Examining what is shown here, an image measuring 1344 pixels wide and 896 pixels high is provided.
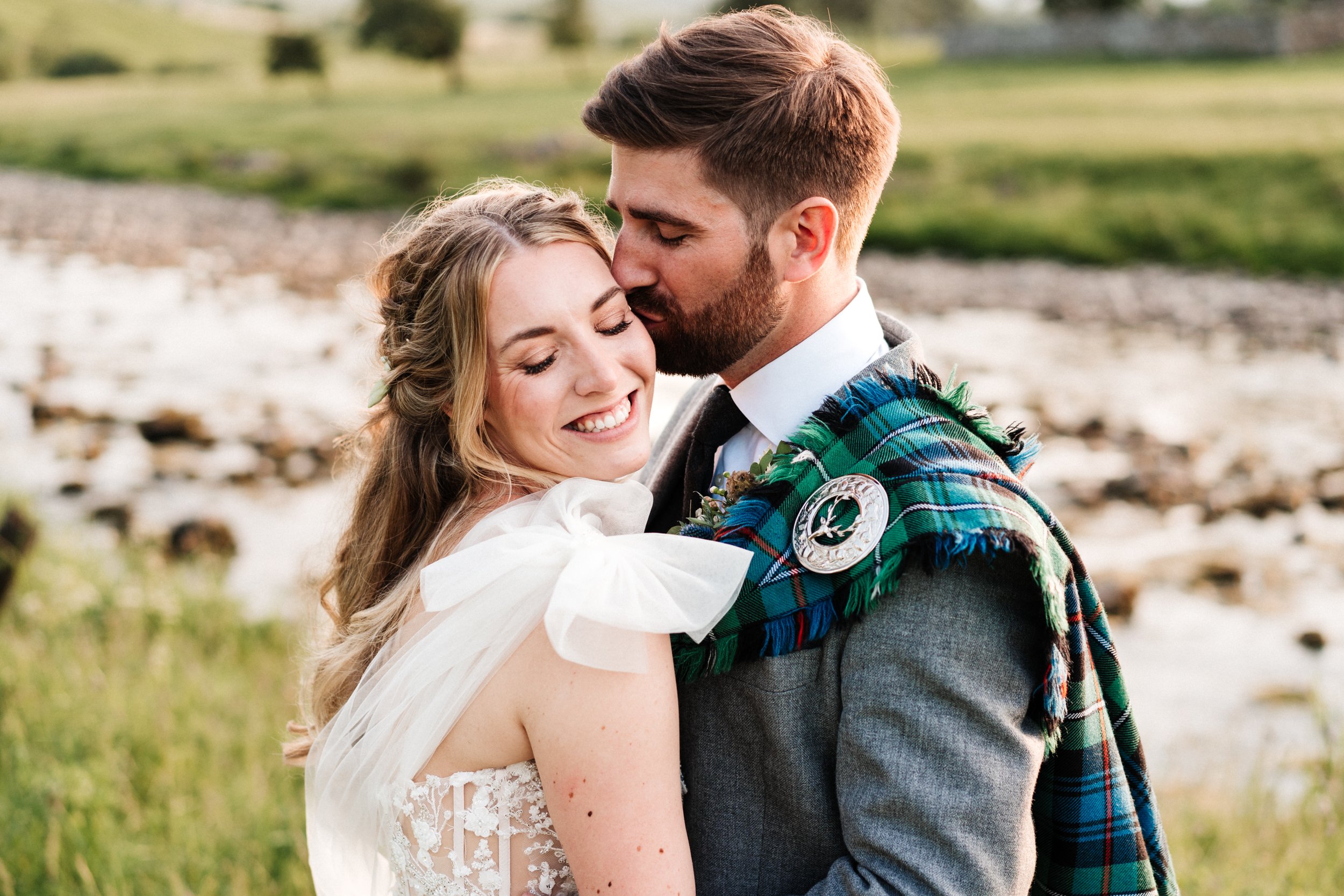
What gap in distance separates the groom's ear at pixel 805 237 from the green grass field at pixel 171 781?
8.63 feet

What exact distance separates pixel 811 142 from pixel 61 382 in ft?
42.5

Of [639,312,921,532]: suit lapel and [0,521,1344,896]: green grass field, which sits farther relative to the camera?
[0,521,1344,896]: green grass field

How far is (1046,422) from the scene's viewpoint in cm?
1188

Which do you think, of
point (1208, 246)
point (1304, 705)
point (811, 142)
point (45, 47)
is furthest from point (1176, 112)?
point (45, 47)

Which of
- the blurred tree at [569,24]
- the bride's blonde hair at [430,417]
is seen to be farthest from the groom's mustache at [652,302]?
the blurred tree at [569,24]

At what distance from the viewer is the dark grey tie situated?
2.99 meters

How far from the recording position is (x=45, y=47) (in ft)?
232

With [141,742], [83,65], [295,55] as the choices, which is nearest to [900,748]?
[141,742]

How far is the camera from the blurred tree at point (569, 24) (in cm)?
5166

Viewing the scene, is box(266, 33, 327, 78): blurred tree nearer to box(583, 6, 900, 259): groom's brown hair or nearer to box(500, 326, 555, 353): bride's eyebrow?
box(583, 6, 900, 259): groom's brown hair

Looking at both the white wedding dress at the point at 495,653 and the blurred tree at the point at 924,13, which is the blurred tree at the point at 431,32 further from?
the white wedding dress at the point at 495,653

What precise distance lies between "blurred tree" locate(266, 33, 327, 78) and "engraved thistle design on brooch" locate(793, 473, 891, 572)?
2114 inches

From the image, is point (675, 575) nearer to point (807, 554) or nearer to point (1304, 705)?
point (807, 554)

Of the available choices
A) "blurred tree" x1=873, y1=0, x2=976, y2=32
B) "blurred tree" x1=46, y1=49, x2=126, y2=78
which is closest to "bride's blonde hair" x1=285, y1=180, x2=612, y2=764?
"blurred tree" x1=873, y1=0, x2=976, y2=32
